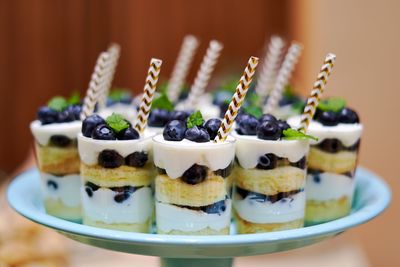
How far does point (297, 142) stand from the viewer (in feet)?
3.69

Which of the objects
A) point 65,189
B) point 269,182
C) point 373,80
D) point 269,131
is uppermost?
point 269,131

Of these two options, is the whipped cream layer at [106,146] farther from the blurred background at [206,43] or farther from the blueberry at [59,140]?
the blurred background at [206,43]

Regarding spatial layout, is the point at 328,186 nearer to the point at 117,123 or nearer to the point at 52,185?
the point at 117,123

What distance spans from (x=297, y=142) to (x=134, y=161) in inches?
12.9

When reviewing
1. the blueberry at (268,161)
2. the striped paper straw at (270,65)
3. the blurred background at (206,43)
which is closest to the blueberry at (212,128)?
the blueberry at (268,161)

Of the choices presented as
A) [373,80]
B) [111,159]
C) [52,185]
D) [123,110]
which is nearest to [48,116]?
[52,185]

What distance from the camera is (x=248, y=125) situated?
3.86 feet

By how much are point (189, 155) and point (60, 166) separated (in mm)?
389

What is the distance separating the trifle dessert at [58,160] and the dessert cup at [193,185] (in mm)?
275

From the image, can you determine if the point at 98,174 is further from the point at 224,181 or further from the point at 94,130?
the point at 224,181

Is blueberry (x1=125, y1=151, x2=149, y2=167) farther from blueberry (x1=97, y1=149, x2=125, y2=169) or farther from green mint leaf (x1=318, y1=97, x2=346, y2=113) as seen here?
green mint leaf (x1=318, y1=97, x2=346, y2=113)

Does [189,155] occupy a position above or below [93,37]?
above

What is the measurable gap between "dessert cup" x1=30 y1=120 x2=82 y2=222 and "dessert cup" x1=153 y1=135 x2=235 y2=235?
10.8 inches

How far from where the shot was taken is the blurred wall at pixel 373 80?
312cm
